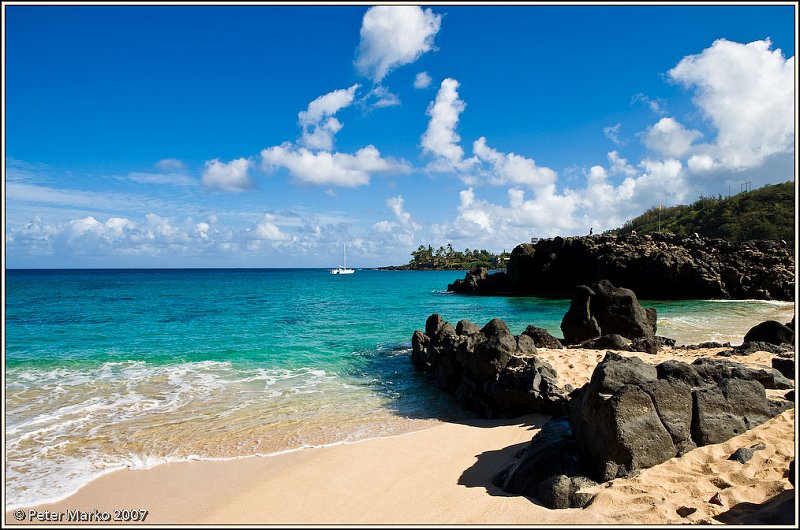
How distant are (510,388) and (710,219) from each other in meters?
120

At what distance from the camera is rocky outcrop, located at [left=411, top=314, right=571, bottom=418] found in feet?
35.0

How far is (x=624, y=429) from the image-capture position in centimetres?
641

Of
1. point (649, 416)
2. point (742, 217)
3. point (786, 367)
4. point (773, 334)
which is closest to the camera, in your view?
point (649, 416)

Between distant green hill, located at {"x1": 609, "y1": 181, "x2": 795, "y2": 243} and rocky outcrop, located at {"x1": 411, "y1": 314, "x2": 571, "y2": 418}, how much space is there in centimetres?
8665

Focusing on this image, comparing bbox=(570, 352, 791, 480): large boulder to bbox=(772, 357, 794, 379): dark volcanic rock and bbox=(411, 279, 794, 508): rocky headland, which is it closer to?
bbox=(411, 279, 794, 508): rocky headland

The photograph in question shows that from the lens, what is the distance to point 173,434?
1034 cm

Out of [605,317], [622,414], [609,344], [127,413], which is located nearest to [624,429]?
[622,414]

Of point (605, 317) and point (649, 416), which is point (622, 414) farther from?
point (605, 317)

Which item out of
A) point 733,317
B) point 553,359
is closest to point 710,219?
point 733,317

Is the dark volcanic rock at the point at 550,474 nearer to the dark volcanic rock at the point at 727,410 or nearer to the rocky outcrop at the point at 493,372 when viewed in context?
the dark volcanic rock at the point at 727,410

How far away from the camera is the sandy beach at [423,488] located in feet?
18.5

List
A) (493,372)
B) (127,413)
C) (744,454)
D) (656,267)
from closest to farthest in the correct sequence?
(744,454) → (127,413) → (493,372) → (656,267)

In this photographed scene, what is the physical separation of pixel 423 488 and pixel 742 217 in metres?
114

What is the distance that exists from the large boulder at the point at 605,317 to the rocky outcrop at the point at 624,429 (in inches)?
438
